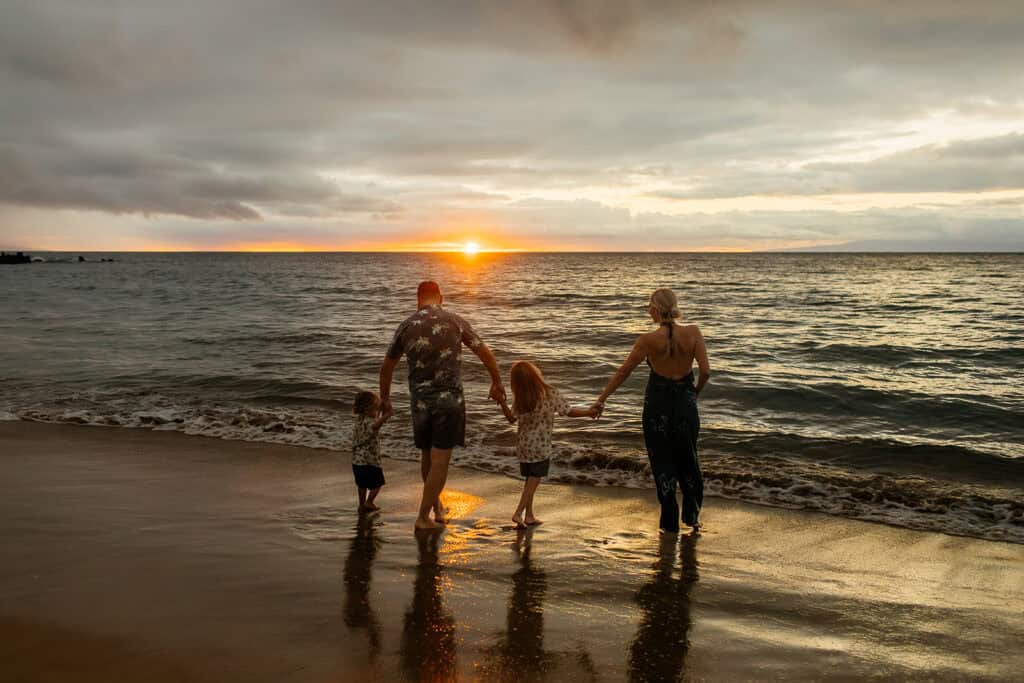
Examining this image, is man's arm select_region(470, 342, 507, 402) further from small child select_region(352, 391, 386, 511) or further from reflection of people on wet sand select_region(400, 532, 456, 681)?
reflection of people on wet sand select_region(400, 532, 456, 681)

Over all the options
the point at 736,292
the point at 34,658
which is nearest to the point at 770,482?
the point at 34,658

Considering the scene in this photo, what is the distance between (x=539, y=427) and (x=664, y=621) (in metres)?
2.23

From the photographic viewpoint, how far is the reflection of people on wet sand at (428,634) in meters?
3.69

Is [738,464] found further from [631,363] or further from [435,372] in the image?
[435,372]

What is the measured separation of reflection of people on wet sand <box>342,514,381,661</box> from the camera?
4145 mm

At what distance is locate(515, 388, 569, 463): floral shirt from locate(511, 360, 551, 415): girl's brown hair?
5 centimetres

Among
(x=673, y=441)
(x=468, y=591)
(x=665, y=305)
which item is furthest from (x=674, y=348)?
(x=468, y=591)

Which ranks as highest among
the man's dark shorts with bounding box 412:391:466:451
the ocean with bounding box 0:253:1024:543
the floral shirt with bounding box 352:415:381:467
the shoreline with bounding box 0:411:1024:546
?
the man's dark shorts with bounding box 412:391:466:451

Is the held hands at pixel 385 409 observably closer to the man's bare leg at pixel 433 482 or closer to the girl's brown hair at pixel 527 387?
the man's bare leg at pixel 433 482

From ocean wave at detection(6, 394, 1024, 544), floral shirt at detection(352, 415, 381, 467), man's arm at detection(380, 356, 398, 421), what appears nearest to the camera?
man's arm at detection(380, 356, 398, 421)

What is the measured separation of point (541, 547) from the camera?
5.78 metres

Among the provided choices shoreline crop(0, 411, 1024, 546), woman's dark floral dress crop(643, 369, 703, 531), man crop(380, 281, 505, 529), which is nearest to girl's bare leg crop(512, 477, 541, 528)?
man crop(380, 281, 505, 529)

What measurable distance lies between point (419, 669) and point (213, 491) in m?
4.49

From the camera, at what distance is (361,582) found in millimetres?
4871
